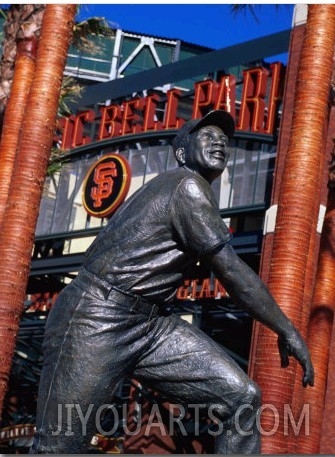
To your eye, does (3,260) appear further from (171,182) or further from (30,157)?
(171,182)

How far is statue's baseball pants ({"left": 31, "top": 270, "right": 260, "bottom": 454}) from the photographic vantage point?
16.6ft

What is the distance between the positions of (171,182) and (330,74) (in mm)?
8750

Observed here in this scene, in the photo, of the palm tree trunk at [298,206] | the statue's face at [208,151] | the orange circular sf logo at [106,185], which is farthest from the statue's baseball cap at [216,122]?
the orange circular sf logo at [106,185]

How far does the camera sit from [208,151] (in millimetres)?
5426

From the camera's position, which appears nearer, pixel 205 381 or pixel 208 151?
pixel 205 381

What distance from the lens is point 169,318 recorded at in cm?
538

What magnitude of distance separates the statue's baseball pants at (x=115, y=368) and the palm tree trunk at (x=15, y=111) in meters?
11.0

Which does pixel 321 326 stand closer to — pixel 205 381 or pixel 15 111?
pixel 15 111

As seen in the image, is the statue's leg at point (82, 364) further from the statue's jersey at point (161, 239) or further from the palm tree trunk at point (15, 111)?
the palm tree trunk at point (15, 111)

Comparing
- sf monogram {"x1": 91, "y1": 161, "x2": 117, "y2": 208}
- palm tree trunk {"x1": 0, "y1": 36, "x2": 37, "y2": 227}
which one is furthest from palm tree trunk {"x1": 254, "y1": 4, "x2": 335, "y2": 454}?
sf monogram {"x1": 91, "y1": 161, "x2": 117, "y2": 208}

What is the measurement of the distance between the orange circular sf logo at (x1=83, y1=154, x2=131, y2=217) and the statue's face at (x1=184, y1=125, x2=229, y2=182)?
22.2 m

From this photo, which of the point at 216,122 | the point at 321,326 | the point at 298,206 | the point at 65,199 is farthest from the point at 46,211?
the point at 216,122

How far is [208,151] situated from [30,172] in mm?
8995

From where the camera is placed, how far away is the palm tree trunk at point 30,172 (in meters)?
13.5
